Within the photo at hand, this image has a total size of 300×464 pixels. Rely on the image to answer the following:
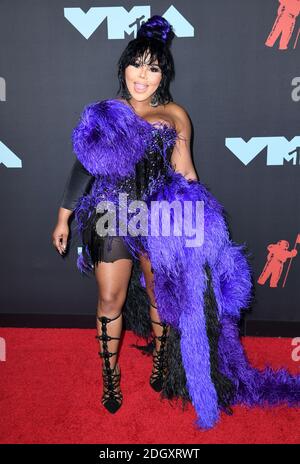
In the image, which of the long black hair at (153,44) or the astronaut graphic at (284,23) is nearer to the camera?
the long black hair at (153,44)

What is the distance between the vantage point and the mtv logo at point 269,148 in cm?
222

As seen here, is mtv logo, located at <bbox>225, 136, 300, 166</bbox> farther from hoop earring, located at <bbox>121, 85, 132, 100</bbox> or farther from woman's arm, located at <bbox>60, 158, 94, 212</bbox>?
woman's arm, located at <bbox>60, 158, 94, 212</bbox>

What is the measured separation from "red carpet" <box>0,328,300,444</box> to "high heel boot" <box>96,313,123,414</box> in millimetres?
41

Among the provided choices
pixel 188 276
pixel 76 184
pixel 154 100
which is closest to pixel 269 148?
pixel 154 100

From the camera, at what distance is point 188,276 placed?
1.71 m

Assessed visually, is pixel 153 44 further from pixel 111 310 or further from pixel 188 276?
pixel 111 310

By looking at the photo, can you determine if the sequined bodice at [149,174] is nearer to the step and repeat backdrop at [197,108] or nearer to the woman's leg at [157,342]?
the woman's leg at [157,342]

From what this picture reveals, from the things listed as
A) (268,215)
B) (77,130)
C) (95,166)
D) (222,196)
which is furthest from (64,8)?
(268,215)

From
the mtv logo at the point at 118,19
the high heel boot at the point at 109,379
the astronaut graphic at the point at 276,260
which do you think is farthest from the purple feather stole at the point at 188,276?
the mtv logo at the point at 118,19

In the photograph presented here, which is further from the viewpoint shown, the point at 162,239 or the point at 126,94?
the point at 126,94

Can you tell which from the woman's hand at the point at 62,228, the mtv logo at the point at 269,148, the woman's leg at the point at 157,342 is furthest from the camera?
the mtv logo at the point at 269,148

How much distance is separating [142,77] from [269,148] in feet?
2.71

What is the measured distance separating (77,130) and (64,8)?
87 cm
